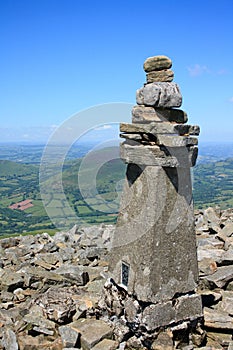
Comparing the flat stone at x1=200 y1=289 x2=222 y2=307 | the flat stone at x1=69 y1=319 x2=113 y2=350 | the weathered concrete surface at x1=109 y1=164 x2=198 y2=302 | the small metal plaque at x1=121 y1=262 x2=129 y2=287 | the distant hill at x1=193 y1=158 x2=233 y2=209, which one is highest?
the weathered concrete surface at x1=109 y1=164 x2=198 y2=302

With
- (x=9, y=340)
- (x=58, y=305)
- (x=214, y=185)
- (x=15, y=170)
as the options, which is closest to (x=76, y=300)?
(x=58, y=305)

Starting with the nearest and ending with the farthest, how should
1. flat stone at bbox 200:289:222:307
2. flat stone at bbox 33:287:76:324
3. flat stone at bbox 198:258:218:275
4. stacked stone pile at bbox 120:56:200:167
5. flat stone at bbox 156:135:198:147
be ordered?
flat stone at bbox 156:135:198:147 → stacked stone pile at bbox 120:56:200:167 → flat stone at bbox 33:287:76:324 → flat stone at bbox 200:289:222:307 → flat stone at bbox 198:258:218:275

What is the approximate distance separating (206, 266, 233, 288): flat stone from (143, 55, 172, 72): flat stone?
5455mm

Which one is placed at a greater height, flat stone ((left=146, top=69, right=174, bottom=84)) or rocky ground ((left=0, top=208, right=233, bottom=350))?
flat stone ((left=146, top=69, right=174, bottom=84))

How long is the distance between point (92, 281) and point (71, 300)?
2.12m

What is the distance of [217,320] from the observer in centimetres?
802

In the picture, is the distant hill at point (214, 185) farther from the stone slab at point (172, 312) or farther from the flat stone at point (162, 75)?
the flat stone at point (162, 75)

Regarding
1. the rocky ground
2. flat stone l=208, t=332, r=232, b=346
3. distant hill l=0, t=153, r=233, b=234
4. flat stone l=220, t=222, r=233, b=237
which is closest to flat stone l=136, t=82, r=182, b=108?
distant hill l=0, t=153, r=233, b=234

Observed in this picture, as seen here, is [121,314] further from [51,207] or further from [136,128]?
[51,207]

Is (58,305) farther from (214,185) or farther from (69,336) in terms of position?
(214,185)

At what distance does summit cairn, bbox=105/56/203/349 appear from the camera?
7184 mm

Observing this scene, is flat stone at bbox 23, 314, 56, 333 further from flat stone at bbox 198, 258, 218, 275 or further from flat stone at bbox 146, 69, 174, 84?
flat stone at bbox 146, 69, 174, 84

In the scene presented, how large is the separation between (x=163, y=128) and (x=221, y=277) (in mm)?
4585

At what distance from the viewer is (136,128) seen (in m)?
7.41
